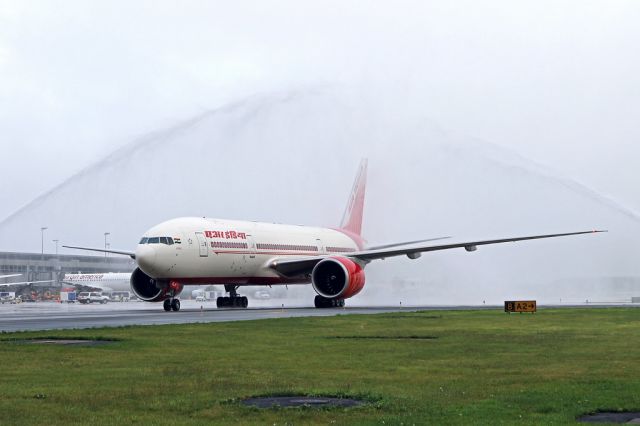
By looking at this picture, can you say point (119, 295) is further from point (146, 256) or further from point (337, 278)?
point (146, 256)

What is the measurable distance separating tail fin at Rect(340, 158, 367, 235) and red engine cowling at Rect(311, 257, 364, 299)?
2003 cm

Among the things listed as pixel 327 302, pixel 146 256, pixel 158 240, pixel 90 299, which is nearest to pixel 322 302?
pixel 327 302

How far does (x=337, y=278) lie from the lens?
5459 cm

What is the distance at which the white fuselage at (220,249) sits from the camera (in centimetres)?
5016

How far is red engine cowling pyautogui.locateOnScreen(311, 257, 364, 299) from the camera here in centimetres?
5362

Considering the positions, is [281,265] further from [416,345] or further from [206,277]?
[416,345]

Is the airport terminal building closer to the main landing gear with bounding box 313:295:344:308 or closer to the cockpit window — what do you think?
the main landing gear with bounding box 313:295:344:308

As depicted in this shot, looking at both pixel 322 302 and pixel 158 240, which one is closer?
pixel 158 240

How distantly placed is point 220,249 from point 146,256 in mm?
5776

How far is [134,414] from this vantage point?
42.6 ft

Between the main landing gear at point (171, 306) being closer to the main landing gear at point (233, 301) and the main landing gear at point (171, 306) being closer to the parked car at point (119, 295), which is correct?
the main landing gear at point (233, 301)

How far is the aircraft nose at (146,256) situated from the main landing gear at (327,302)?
1192 cm

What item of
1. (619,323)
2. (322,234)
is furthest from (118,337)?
(322,234)

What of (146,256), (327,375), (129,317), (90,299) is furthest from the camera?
(90,299)
